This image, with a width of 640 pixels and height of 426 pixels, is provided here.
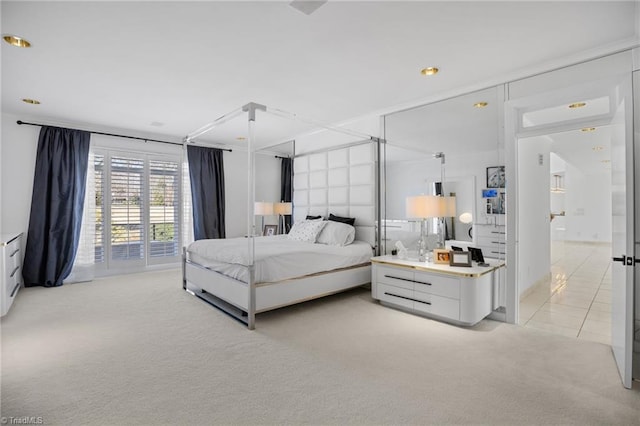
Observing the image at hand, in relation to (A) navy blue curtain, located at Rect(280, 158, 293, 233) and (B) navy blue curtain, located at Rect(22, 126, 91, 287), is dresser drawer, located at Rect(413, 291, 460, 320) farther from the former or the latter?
(B) navy blue curtain, located at Rect(22, 126, 91, 287)

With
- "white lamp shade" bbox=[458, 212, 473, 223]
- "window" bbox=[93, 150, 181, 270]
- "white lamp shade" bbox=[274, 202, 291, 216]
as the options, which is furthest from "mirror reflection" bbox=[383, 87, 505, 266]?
"window" bbox=[93, 150, 181, 270]

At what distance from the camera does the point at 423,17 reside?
2.32m

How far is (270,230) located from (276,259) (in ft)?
7.46

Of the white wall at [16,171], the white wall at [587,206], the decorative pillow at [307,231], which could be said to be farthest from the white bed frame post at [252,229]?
the white wall at [587,206]

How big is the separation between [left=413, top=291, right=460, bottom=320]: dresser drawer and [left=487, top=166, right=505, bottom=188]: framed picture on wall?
4.34ft

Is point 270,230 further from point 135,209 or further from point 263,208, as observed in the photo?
point 135,209

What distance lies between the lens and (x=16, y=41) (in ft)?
8.63

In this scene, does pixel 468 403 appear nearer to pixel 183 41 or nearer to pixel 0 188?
pixel 183 41

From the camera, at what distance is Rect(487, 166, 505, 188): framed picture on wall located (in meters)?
3.34

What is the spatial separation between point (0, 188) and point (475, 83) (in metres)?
6.57

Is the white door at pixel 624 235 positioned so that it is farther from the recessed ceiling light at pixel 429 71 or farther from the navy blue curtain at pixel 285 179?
the navy blue curtain at pixel 285 179

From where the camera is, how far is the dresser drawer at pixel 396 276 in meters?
3.56

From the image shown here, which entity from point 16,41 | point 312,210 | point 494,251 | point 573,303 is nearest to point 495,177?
point 494,251

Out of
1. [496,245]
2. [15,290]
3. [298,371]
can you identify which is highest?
[496,245]
